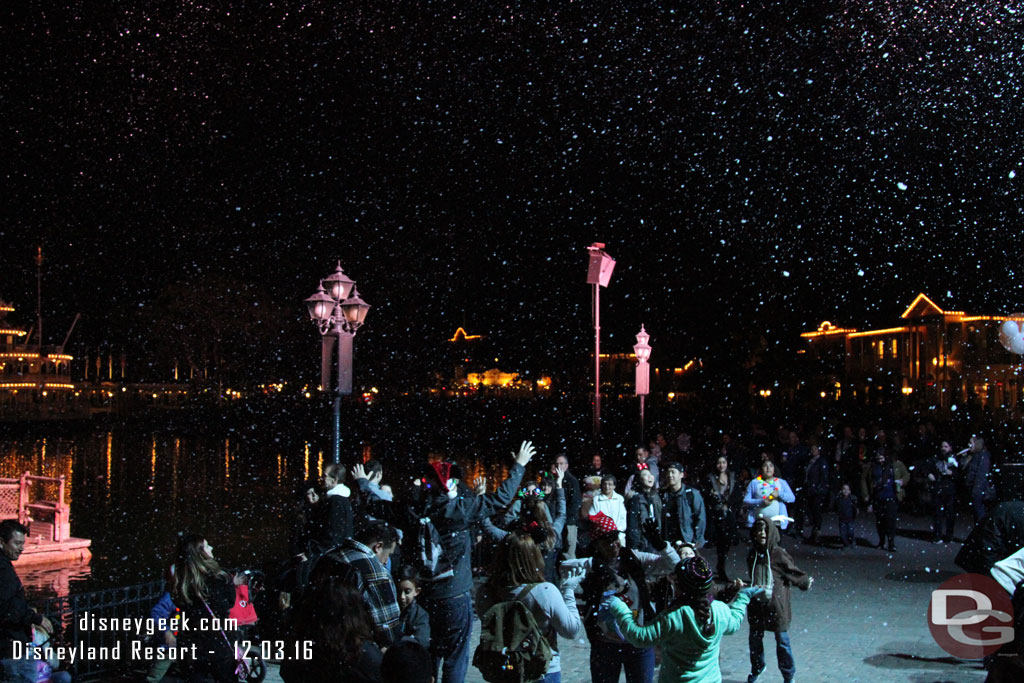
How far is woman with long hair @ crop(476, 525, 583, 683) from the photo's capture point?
4340 mm

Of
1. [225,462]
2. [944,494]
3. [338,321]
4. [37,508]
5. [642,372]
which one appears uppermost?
[338,321]

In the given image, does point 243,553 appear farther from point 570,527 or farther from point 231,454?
point 231,454

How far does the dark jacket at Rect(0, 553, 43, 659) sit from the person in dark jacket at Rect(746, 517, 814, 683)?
4.42 meters

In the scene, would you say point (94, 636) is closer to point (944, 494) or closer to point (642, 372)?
point (944, 494)

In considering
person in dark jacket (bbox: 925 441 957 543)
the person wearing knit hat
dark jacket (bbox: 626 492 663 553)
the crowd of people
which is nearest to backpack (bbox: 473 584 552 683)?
the crowd of people

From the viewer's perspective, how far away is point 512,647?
13.9 feet

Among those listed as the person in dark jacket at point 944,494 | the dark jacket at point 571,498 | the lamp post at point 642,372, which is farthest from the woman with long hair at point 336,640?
the lamp post at point 642,372

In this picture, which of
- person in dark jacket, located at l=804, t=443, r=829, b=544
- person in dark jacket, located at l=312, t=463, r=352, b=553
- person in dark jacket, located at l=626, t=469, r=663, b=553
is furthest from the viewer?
person in dark jacket, located at l=804, t=443, r=829, b=544

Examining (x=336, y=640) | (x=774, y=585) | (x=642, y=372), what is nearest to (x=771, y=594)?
(x=774, y=585)

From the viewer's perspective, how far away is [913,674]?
6406 millimetres

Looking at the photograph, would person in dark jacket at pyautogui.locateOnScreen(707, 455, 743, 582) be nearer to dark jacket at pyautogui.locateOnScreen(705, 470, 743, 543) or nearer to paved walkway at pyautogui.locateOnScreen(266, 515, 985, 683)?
dark jacket at pyautogui.locateOnScreen(705, 470, 743, 543)

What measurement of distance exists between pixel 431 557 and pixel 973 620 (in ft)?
16.3

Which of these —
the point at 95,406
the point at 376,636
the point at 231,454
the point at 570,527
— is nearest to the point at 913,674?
the point at 376,636

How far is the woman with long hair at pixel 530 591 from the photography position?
171 inches
